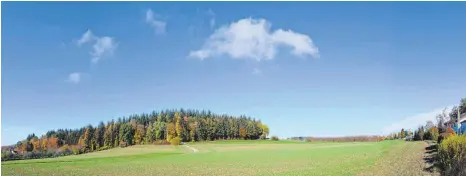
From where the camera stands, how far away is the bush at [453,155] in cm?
2297

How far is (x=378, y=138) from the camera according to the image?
6535 inches

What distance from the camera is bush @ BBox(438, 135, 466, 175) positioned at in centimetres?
2297

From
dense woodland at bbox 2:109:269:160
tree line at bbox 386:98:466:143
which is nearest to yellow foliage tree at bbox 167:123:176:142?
dense woodland at bbox 2:109:269:160

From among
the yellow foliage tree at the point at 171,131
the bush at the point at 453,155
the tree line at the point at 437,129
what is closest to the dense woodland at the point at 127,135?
the yellow foliage tree at the point at 171,131

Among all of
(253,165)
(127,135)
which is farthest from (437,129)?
(127,135)

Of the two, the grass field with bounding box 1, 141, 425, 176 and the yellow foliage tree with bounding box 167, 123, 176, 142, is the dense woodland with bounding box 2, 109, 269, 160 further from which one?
the grass field with bounding box 1, 141, 425, 176

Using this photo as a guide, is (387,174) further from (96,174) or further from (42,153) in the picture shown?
(42,153)

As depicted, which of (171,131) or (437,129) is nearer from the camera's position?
(437,129)

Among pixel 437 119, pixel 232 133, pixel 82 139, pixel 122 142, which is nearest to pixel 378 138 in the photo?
pixel 437 119

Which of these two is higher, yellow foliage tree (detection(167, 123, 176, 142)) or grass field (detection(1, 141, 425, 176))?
yellow foliage tree (detection(167, 123, 176, 142))

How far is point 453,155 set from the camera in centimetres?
2861

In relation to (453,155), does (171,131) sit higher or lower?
higher

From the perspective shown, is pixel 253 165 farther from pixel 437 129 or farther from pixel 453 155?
pixel 437 129

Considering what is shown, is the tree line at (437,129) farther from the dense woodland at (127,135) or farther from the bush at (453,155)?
the dense woodland at (127,135)
